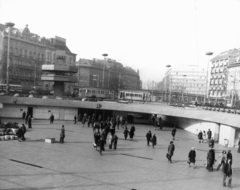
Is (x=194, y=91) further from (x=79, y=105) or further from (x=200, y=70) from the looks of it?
(x=79, y=105)

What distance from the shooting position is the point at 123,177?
13242mm

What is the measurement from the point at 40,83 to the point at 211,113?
6375 centimetres

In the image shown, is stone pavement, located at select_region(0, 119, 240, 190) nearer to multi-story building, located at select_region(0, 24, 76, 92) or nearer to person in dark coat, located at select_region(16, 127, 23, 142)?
person in dark coat, located at select_region(16, 127, 23, 142)

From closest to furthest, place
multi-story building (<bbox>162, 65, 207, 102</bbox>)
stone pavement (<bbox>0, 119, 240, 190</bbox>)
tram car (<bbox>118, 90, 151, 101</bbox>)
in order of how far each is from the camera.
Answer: stone pavement (<bbox>0, 119, 240, 190</bbox>) → tram car (<bbox>118, 90, 151, 101</bbox>) → multi-story building (<bbox>162, 65, 207, 102</bbox>)

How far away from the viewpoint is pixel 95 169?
1429 centimetres

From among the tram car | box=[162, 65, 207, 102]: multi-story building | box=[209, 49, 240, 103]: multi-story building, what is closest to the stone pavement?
the tram car

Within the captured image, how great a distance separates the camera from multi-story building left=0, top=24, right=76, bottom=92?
73.2m

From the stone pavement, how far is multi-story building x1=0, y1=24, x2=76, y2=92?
185 ft

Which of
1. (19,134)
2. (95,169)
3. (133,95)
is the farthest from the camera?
(133,95)

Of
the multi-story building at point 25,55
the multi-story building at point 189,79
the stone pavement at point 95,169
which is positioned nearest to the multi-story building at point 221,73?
the multi-story building at point 189,79

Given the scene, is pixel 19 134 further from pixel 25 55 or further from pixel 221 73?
pixel 221 73

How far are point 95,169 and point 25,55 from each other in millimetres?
72095

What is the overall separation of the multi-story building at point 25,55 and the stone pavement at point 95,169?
185ft

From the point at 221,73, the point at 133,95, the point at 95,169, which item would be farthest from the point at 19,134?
the point at 221,73
